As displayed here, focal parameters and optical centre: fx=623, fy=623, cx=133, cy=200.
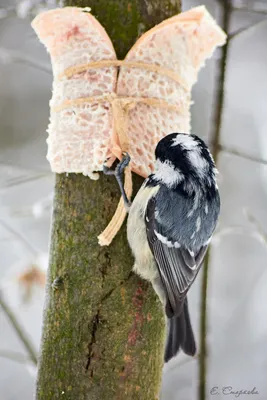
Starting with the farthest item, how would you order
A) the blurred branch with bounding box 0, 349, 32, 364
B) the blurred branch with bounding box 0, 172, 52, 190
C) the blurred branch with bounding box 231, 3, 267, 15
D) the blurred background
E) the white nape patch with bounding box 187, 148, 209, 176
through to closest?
the blurred background → the blurred branch with bounding box 0, 172, 52, 190 → the blurred branch with bounding box 0, 349, 32, 364 → the blurred branch with bounding box 231, 3, 267, 15 → the white nape patch with bounding box 187, 148, 209, 176

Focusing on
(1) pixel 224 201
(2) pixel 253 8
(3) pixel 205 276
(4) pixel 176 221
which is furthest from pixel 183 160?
(1) pixel 224 201

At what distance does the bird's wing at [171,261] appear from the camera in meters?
1.59

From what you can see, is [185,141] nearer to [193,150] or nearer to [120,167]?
[193,150]

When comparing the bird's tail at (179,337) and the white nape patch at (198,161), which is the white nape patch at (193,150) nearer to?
the white nape patch at (198,161)

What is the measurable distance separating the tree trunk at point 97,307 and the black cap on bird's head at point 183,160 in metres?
0.14

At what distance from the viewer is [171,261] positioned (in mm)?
1644

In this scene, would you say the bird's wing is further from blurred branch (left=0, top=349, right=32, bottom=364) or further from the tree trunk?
blurred branch (left=0, top=349, right=32, bottom=364)

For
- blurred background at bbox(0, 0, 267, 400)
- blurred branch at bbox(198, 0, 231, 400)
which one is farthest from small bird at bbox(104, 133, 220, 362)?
blurred background at bbox(0, 0, 267, 400)

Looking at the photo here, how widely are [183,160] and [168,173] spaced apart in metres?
0.05

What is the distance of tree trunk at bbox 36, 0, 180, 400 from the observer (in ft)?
5.01

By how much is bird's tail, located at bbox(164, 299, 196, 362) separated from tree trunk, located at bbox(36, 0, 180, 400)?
0.11 feet

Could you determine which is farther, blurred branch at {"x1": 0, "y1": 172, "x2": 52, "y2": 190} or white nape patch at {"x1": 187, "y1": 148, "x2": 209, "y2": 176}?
blurred branch at {"x1": 0, "y1": 172, "x2": 52, "y2": 190}

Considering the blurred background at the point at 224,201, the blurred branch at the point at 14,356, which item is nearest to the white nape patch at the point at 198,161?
the blurred branch at the point at 14,356

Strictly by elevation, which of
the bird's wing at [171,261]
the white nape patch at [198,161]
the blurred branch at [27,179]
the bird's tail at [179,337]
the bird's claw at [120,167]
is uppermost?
the blurred branch at [27,179]
